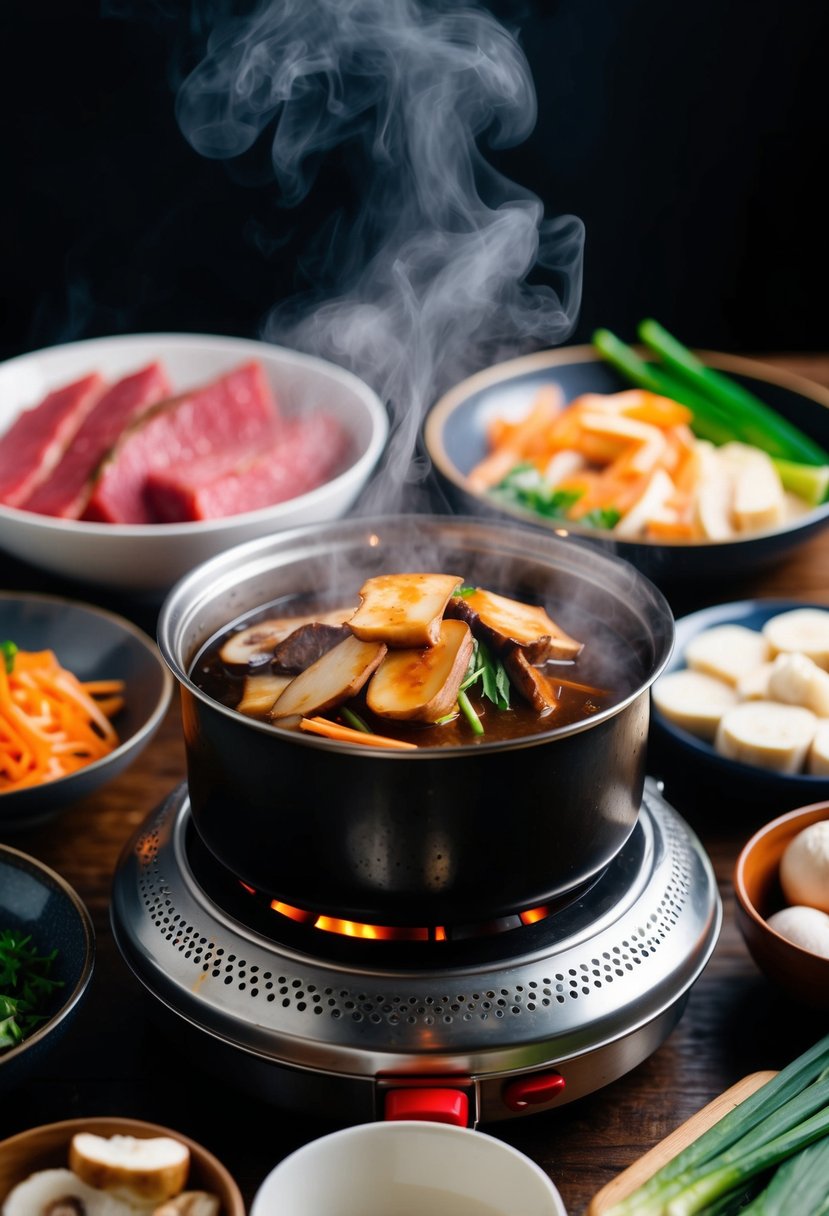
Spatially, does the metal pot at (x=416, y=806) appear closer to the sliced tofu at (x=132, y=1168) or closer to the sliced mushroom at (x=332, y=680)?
the sliced mushroom at (x=332, y=680)

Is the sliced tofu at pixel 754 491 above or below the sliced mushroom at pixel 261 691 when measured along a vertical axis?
below

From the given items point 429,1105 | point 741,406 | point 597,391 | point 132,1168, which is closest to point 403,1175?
point 429,1105

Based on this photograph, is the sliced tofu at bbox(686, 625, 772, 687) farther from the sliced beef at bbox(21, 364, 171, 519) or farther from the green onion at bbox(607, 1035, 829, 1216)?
the sliced beef at bbox(21, 364, 171, 519)

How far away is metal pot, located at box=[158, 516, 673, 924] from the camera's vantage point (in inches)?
53.5

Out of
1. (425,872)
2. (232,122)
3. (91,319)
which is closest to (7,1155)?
(425,872)

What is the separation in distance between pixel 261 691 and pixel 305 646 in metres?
0.09

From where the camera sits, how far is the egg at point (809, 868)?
169 centimetres

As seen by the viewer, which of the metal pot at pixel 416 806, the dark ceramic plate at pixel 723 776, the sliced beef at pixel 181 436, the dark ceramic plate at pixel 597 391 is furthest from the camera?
the sliced beef at pixel 181 436

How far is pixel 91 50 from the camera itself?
12.4 feet

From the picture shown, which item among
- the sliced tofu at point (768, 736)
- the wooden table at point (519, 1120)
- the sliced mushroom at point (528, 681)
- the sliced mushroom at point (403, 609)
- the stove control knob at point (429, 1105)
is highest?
the sliced mushroom at point (403, 609)

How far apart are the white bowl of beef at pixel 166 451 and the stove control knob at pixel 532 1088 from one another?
53.1 inches

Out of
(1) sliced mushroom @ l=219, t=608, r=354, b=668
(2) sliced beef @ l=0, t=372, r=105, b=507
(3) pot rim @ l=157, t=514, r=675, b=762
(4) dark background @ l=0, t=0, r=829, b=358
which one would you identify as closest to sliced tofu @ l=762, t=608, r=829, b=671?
(3) pot rim @ l=157, t=514, r=675, b=762

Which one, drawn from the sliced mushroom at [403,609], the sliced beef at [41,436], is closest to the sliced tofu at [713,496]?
the sliced mushroom at [403,609]

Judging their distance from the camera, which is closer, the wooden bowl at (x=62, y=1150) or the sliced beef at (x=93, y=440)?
the wooden bowl at (x=62, y=1150)
